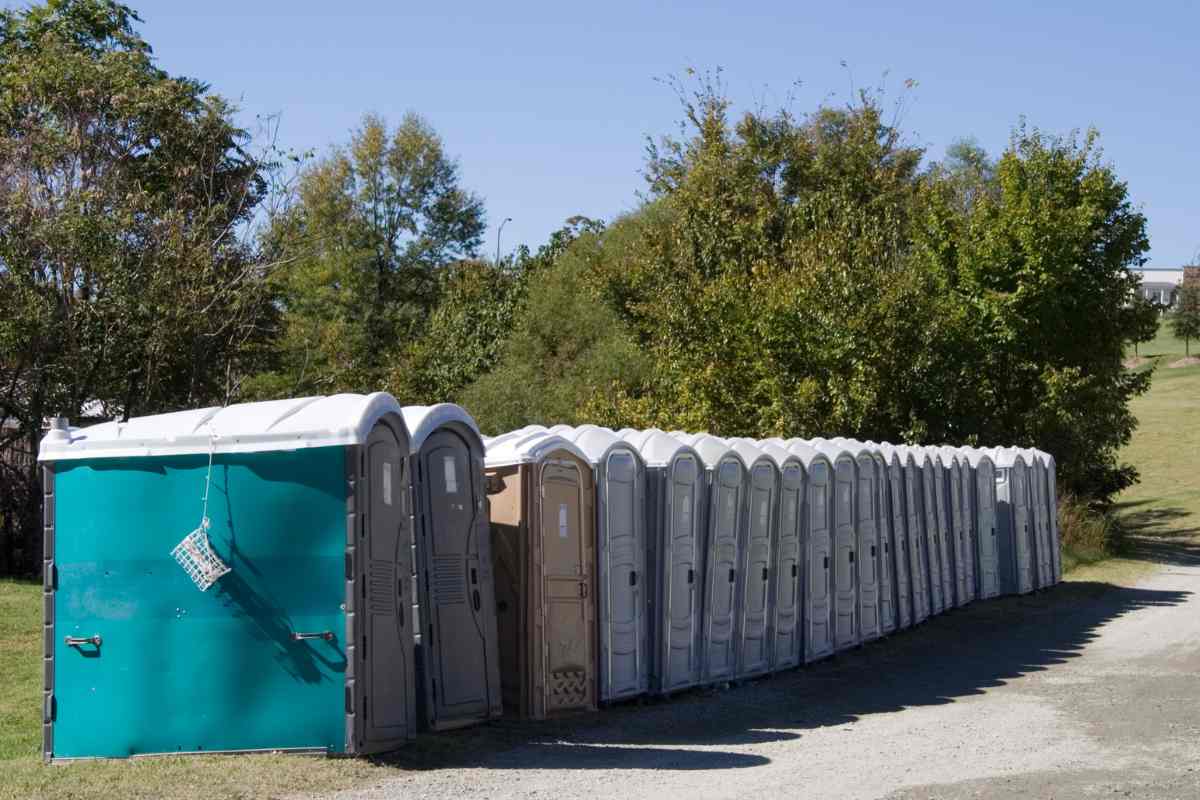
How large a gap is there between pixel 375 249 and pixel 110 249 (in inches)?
1136

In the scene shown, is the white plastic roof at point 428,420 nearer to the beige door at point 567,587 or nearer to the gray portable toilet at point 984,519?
the beige door at point 567,587

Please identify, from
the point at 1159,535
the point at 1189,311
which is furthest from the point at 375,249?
the point at 1189,311

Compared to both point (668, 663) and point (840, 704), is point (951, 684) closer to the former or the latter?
point (840, 704)

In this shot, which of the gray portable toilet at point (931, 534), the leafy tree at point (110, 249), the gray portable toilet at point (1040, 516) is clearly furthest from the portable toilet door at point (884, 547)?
the leafy tree at point (110, 249)

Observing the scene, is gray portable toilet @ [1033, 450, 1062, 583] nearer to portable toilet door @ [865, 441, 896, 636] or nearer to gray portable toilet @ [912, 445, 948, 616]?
gray portable toilet @ [912, 445, 948, 616]

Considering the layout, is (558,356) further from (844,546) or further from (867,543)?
(844,546)

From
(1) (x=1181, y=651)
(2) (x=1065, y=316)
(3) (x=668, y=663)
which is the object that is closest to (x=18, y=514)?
(3) (x=668, y=663)

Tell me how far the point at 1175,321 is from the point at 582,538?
74.4 metres

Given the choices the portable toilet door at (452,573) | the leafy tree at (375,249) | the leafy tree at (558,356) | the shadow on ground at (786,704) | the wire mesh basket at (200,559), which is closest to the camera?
the wire mesh basket at (200,559)

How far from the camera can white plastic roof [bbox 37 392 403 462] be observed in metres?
8.20

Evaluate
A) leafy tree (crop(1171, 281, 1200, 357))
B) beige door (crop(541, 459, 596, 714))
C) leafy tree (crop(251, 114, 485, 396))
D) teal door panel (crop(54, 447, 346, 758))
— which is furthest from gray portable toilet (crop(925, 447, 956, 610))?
leafy tree (crop(1171, 281, 1200, 357))

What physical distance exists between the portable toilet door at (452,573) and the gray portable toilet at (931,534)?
8868 millimetres

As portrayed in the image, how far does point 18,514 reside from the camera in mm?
22172

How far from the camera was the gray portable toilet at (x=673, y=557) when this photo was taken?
11445 mm
